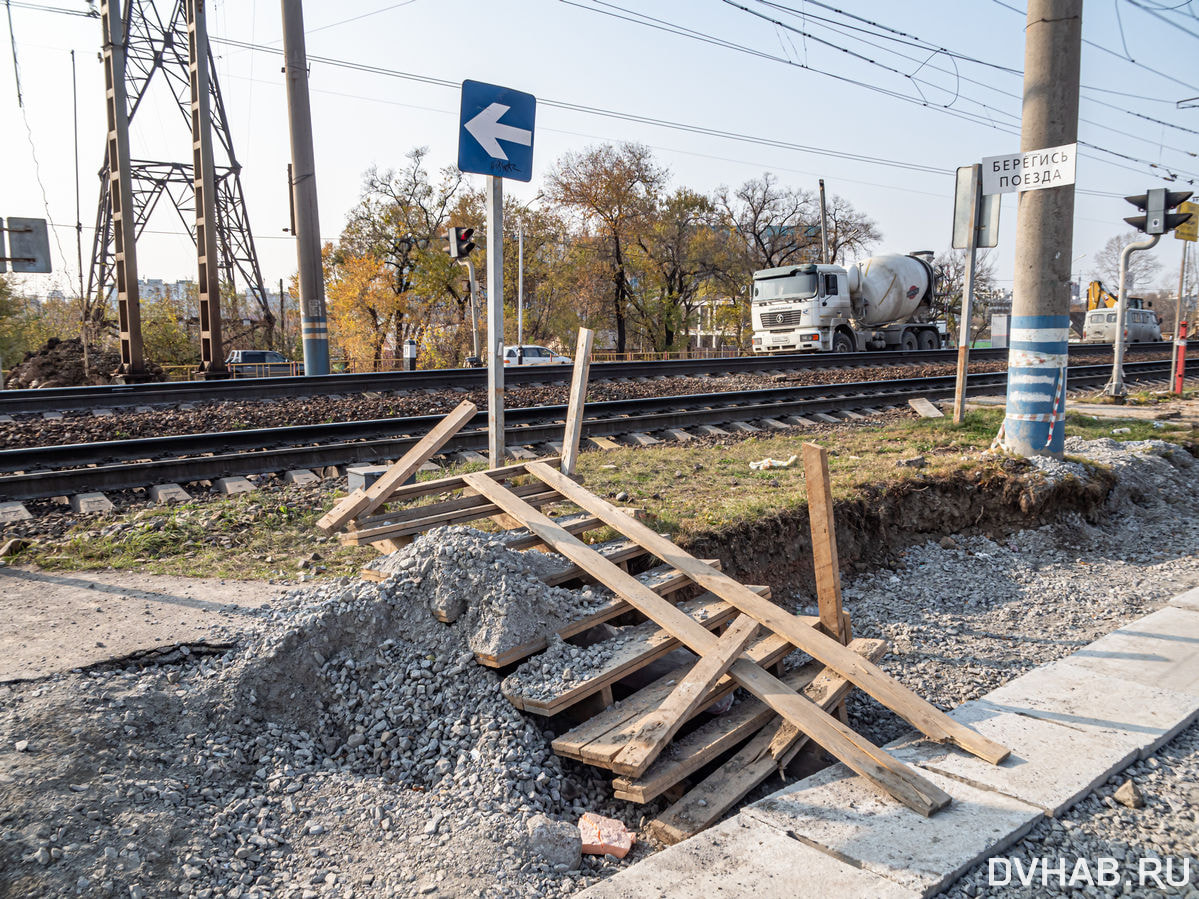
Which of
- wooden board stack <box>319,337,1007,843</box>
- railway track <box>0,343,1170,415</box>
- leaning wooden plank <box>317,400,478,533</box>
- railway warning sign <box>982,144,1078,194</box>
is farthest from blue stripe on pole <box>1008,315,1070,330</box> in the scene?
railway track <box>0,343,1170,415</box>

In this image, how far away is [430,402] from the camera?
11.7 m

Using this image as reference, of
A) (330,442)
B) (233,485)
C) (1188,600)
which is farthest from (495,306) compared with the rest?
(1188,600)

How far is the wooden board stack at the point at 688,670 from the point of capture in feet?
11.0

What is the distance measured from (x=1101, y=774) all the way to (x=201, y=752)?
380 cm

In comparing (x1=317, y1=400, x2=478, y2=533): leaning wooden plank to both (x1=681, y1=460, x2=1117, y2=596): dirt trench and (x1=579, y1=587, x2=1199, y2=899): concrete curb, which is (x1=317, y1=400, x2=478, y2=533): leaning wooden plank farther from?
(x1=579, y1=587, x2=1199, y2=899): concrete curb

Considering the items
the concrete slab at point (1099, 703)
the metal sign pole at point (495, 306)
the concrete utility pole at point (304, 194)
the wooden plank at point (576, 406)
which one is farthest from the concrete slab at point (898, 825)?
the concrete utility pole at point (304, 194)

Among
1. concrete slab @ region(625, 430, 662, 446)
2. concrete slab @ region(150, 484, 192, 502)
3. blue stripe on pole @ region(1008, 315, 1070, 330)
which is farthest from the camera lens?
concrete slab @ region(625, 430, 662, 446)

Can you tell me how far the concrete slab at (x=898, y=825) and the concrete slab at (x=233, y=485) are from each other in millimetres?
5691

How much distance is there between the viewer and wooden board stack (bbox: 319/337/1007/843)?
132 inches

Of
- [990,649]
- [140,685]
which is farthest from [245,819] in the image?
[990,649]

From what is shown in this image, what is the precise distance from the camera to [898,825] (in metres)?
2.98

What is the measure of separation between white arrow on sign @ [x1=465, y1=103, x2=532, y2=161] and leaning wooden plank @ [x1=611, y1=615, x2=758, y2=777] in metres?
3.60

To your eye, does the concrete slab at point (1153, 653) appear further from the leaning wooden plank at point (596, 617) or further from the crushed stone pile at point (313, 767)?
the crushed stone pile at point (313, 767)

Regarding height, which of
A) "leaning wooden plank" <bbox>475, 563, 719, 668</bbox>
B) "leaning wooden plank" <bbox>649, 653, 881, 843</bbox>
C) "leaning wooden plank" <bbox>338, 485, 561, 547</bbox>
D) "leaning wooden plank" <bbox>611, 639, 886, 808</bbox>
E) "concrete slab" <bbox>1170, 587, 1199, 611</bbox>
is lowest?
"concrete slab" <bbox>1170, 587, 1199, 611</bbox>
